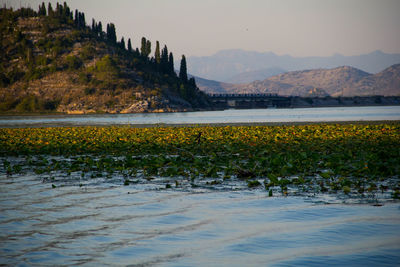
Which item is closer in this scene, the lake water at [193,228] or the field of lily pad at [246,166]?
the lake water at [193,228]

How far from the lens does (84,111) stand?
198m

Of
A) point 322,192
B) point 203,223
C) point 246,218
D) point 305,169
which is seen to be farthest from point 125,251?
point 305,169

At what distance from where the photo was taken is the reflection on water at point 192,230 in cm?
887

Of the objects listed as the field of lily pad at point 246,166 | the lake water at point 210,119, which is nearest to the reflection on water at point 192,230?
the field of lily pad at point 246,166

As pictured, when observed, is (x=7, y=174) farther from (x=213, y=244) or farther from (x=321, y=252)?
(x=321, y=252)

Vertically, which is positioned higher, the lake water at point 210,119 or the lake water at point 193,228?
the lake water at point 210,119

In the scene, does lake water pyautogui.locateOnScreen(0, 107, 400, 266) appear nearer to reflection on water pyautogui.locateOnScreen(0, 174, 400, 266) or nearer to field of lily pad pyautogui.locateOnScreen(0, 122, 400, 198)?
reflection on water pyautogui.locateOnScreen(0, 174, 400, 266)

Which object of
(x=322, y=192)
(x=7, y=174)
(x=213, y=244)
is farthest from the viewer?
(x=7, y=174)

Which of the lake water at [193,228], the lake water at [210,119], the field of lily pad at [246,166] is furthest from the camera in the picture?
the lake water at [210,119]

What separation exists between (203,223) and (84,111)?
194m

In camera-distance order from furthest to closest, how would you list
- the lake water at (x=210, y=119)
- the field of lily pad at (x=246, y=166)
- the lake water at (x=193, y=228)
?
1. the lake water at (x=210, y=119)
2. the field of lily pad at (x=246, y=166)
3. the lake water at (x=193, y=228)

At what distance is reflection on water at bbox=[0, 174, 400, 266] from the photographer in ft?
29.1

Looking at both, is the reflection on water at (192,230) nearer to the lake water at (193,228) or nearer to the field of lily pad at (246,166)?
the lake water at (193,228)

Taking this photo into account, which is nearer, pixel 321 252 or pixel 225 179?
pixel 321 252
